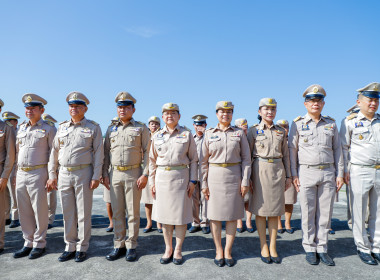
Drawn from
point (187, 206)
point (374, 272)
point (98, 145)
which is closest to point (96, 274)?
point (187, 206)

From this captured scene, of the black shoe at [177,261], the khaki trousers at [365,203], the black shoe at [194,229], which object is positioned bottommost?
the black shoe at [194,229]

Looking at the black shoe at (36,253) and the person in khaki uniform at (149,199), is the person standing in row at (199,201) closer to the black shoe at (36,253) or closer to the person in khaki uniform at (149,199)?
the person in khaki uniform at (149,199)

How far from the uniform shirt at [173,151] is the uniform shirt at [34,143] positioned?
199cm

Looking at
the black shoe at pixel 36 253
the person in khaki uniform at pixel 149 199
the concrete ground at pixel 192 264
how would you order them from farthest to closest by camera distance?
1. the person in khaki uniform at pixel 149 199
2. the black shoe at pixel 36 253
3. the concrete ground at pixel 192 264

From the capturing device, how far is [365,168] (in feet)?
13.6

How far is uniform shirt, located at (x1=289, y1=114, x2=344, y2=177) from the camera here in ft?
13.4

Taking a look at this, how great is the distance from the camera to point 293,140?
14.0 feet

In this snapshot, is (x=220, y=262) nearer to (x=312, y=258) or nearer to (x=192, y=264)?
(x=192, y=264)

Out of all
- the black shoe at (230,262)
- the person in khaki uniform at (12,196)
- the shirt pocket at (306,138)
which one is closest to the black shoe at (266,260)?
the black shoe at (230,262)

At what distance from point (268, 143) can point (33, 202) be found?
4.30 meters

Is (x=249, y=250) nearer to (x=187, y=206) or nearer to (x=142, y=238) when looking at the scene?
(x=187, y=206)

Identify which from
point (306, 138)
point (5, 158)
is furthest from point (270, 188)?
point (5, 158)

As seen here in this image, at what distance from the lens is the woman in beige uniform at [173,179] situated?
4027 millimetres

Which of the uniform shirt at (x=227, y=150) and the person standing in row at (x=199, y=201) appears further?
the person standing in row at (x=199, y=201)
